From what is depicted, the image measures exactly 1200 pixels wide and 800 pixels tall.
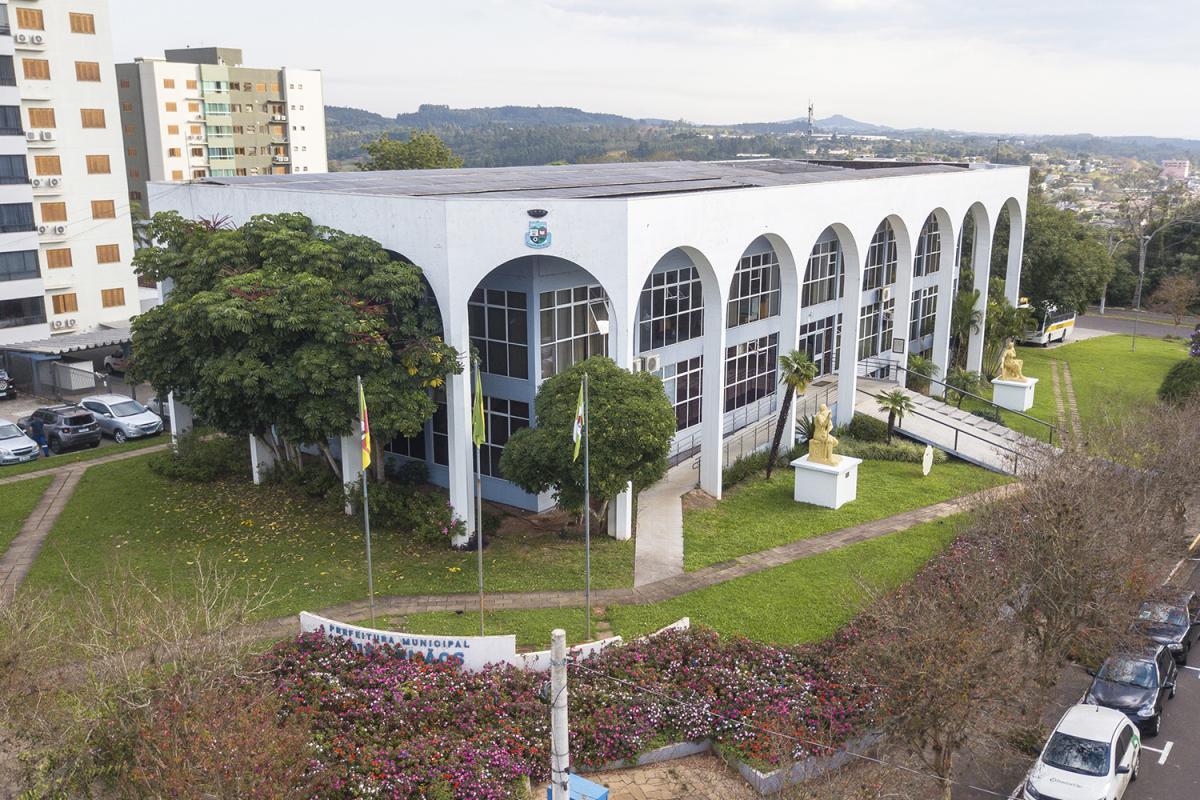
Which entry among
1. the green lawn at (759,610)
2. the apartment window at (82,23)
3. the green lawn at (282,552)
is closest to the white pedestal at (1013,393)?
the green lawn at (759,610)

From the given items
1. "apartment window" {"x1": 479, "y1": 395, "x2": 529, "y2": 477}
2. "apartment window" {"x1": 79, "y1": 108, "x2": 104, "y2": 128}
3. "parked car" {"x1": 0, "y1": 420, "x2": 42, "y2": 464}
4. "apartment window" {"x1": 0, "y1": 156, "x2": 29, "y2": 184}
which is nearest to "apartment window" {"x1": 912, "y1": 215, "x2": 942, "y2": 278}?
"apartment window" {"x1": 479, "y1": 395, "x2": 529, "y2": 477}

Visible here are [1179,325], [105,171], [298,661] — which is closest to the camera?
[298,661]

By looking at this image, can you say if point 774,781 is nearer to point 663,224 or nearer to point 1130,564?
point 1130,564

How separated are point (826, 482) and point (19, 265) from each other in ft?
131

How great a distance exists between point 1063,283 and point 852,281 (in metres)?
24.9

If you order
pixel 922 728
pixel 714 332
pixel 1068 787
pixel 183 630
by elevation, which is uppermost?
pixel 714 332

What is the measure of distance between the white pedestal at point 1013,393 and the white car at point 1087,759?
24502 millimetres

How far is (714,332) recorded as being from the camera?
28750mm

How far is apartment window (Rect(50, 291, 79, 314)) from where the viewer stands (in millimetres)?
50469

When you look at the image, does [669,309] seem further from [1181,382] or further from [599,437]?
[1181,382]

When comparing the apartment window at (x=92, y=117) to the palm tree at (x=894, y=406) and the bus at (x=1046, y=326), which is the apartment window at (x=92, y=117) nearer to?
the palm tree at (x=894, y=406)

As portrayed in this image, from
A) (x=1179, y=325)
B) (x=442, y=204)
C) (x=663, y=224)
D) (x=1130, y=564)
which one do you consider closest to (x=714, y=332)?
(x=663, y=224)

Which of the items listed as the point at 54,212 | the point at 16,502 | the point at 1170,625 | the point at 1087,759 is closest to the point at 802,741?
the point at 1087,759

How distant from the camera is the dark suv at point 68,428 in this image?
36406mm
